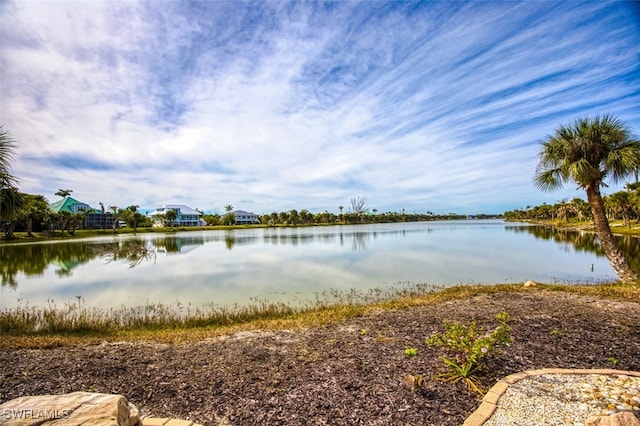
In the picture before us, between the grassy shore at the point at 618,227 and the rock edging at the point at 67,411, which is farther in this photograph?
the grassy shore at the point at 618,227

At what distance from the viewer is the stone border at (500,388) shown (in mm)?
3268

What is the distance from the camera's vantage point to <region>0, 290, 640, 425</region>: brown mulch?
12.1 feet

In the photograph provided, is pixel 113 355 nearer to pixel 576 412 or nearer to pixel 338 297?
pixel 576 412

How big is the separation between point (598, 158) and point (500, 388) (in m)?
12.0

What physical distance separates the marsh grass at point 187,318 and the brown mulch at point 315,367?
90 cm

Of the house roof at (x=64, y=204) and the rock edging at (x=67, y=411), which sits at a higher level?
the house roof at (x=64, y=204)

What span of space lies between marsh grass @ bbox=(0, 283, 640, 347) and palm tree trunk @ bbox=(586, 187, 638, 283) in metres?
1.22

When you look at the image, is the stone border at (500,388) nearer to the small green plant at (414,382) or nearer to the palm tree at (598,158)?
→ the small green plant at (414,382)

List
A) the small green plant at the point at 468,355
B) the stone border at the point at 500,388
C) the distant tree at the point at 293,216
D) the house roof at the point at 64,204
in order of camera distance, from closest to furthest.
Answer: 1. the stone border at the point at 500,388
2. the small green plant at the point at 468,355
3. the house roof at the point at 64,204
4. the distant tree at the point at 293,216

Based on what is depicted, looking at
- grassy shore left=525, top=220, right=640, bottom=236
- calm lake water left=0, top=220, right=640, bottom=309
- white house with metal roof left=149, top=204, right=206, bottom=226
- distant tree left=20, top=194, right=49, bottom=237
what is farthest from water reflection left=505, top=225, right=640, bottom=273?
white house with metal roof left=149, top=204, right=206, bottom=226

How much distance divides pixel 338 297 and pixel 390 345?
7049mm

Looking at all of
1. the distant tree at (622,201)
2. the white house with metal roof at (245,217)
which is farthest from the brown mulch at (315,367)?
the white house with metal roof at (245,217)

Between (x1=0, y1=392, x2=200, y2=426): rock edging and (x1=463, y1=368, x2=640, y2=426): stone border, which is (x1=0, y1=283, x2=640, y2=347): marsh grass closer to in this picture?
(x1=0, y1=392, x2=200, y2=426): rock edging

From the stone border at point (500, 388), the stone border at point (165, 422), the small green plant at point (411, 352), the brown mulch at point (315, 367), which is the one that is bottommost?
the brown mulch at point (315, 367)
